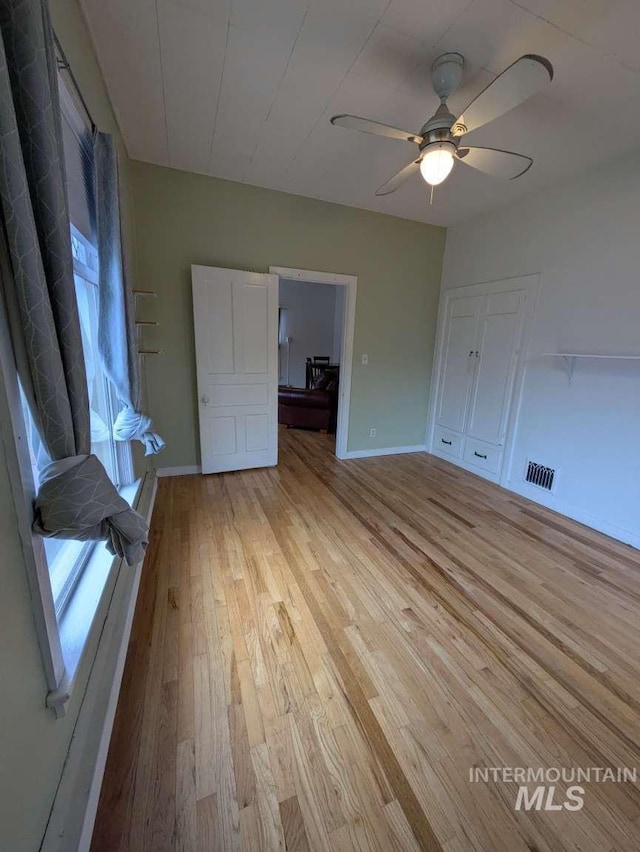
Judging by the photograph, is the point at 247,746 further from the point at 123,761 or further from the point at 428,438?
the point at 428,438

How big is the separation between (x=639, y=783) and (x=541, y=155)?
344 centimetres

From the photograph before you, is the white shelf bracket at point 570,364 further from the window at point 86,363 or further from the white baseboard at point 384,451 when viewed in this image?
the window at point 86,363

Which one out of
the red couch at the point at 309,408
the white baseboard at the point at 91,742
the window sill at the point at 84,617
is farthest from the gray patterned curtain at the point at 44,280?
the red couch at the point at 309,408

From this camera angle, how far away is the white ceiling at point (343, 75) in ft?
4.76

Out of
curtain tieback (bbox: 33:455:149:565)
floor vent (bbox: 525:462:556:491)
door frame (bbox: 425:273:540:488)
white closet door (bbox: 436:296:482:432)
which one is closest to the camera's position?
curtain tieback (bbox: 33:455:149:565)

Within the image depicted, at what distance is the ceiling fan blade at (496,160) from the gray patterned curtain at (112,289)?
175 centimetres

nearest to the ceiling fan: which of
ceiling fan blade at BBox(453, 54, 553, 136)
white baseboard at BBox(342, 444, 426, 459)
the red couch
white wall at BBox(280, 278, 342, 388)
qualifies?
ceiling fan blade at BBox(453, 54, 553, 136)

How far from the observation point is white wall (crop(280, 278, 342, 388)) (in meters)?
8.16

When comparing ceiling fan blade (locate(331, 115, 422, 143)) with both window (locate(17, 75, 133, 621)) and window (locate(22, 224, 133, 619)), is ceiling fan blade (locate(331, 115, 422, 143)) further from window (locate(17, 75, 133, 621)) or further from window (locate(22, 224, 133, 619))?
window (locate(22, 224, 133, 619))

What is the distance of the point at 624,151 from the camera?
233cm

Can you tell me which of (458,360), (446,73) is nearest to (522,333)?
(458,360)

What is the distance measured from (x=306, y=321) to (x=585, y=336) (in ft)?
21.1

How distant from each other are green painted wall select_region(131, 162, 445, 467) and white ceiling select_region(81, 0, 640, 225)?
0.39 meters

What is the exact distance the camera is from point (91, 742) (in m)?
1.00
